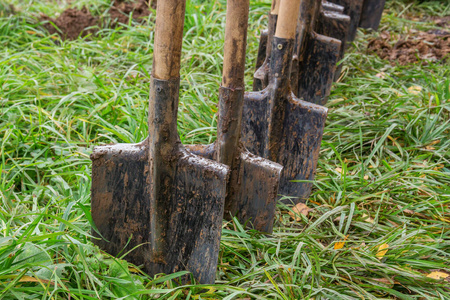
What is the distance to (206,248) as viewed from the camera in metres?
1.66

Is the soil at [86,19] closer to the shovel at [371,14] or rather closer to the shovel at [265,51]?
the shovel at [265,51]

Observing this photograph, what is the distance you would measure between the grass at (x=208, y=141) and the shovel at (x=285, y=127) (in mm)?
133

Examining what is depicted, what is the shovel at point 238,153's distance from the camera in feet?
5.61

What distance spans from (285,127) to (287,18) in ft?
1.83

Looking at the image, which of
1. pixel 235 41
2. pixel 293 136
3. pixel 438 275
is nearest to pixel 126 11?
pixel 293 136

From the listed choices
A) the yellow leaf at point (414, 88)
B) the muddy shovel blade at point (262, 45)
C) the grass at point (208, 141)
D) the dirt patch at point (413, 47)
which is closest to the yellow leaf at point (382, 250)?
the grass at point (208, 141)

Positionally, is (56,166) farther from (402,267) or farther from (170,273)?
(402,267)

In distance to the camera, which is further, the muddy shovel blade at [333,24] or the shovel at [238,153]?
the muddy shovel blade at [333,24]

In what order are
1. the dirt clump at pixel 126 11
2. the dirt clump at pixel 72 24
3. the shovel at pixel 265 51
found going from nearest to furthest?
the shovel at pixel 265 51
the dirt clump at pixel 72 24
the dirt clump at pixel 126 11

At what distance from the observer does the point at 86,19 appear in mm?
3973

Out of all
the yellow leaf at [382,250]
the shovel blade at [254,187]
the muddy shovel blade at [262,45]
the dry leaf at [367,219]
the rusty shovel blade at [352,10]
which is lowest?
the yellow leaf at [382,250]

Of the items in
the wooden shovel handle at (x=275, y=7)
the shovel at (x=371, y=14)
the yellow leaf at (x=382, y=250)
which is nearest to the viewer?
the yellow leaf at (x=382, y=250)

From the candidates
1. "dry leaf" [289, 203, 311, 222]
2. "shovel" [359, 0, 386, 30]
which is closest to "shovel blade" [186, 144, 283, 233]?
"dry leaf" [289, 203, 311, 222]

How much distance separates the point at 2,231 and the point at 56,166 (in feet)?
2.21
